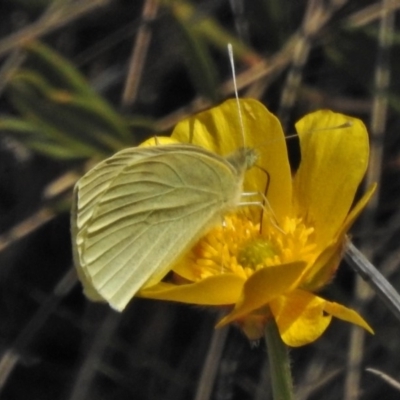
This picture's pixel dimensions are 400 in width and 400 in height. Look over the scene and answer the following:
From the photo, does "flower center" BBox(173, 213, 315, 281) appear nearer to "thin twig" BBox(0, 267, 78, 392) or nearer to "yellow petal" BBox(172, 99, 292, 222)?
"yellow petal" BBox(172, 99, 292, 222)

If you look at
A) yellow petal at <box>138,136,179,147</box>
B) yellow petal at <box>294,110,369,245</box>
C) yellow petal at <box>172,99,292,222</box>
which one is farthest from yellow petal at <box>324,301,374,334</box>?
yellow petal at <box>138,136,179,147</box>

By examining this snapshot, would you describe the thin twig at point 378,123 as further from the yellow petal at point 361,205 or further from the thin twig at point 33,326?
the yellow petal at point 361,205

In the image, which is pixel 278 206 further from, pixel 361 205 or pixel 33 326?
pixel 33 326

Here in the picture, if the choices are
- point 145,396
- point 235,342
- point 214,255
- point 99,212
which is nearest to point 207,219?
point 214,255

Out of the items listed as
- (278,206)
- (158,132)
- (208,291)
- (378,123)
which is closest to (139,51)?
(158,132)

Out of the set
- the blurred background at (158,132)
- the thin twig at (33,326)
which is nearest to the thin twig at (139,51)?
the blurred background at (158,132)

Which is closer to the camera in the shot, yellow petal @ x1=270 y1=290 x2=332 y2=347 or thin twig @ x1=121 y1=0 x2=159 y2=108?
yellow petal @ x1=270 y1=290 x2=332 y2=347

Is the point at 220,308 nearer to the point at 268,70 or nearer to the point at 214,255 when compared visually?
the point at 214,255
